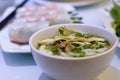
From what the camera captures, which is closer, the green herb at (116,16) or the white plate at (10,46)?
the white plate at (10,46)

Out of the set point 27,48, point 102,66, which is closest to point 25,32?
point 27,48

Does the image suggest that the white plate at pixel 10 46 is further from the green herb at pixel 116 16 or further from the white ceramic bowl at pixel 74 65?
the green herb at pixel 116 16

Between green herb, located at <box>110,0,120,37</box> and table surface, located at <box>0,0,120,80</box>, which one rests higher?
table surface, located at <box>0,0,120,80</box>

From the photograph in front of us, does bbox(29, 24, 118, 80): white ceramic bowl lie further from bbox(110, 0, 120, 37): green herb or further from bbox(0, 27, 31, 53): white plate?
bbox(110, 0, 120, 37): green herb

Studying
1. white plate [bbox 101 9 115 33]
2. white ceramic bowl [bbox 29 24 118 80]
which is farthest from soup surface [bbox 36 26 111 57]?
white plate [bbox 101 9 115 33]

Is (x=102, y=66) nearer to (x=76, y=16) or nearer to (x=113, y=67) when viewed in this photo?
(x=113, y=67)

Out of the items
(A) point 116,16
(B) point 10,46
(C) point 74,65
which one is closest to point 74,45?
(C) point 74,65

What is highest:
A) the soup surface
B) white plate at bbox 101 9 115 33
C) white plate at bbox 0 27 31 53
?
the soup surface

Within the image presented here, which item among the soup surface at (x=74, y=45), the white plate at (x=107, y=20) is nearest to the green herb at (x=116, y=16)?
the white plate at (x=107, y=20)
